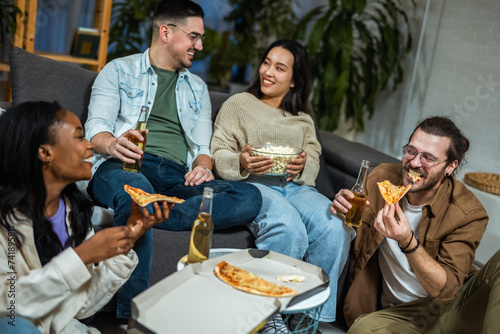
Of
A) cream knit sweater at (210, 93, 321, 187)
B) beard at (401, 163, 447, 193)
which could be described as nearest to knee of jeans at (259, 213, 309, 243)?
cream knit sweater at (210, 93, 321, 187)

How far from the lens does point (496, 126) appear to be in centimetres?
388

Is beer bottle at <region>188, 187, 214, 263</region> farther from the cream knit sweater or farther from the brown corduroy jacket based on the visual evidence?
the cream knit sweater

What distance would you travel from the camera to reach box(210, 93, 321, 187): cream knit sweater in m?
2.56

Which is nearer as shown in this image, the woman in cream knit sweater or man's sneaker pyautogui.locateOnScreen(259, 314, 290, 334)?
man's sneaker pyautogui.locateOnScreen(259, 314, 290, 334)

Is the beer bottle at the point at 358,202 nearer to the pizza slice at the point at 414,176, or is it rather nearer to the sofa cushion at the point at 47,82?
the pizza slice at the point at 414,176

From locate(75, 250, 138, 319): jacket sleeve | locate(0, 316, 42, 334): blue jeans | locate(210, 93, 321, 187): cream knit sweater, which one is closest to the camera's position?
locate(0, 316, 42, 334): blue jeans

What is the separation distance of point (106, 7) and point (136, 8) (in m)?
0.83

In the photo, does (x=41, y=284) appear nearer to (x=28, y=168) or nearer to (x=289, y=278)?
(x=28, y=168)

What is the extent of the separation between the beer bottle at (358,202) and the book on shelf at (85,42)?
2.71 m

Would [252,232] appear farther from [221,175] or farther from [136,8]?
[136,8]

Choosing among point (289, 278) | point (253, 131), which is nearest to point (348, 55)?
point (253, 131)

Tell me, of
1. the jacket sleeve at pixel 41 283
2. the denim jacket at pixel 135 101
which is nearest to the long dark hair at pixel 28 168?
the jacket sleeve at pixel 41 283

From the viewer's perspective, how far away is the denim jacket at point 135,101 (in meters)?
2.33

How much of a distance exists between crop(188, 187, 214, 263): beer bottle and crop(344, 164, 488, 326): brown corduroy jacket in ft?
2.72
